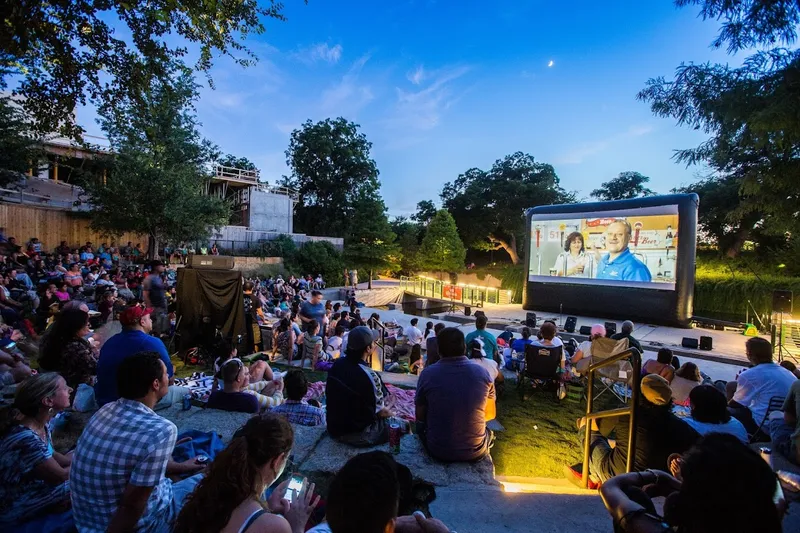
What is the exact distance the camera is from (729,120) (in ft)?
16.5

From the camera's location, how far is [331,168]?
36.9m

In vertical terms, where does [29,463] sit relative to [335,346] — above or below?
above

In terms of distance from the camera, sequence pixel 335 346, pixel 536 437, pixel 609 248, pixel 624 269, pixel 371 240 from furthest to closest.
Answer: pixel 371 240
pixel 609 248
pixel 624 269
pixel 335 346
pixel 536 437

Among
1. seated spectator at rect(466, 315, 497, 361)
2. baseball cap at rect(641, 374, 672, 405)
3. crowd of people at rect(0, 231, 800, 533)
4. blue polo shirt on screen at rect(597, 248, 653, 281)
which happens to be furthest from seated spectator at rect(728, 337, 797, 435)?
blue polo shirt on screen at rect(597, 248, 653, 281)

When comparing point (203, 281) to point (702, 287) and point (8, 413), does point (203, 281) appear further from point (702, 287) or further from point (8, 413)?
point (702, 287)

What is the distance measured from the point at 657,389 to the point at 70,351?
5.42m

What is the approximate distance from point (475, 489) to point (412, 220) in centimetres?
3851

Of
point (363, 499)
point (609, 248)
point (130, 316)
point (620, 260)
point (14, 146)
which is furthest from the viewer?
point (14, 146)

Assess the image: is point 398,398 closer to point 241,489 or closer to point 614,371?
point 614,371

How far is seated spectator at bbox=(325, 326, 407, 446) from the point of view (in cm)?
301

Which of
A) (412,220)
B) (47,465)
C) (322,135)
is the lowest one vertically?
(47,465)

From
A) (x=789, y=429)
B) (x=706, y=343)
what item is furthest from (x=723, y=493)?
(x=706, y=343)

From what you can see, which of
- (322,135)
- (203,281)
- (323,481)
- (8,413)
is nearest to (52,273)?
(203,281)

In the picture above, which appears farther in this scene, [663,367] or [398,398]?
[398,398]
